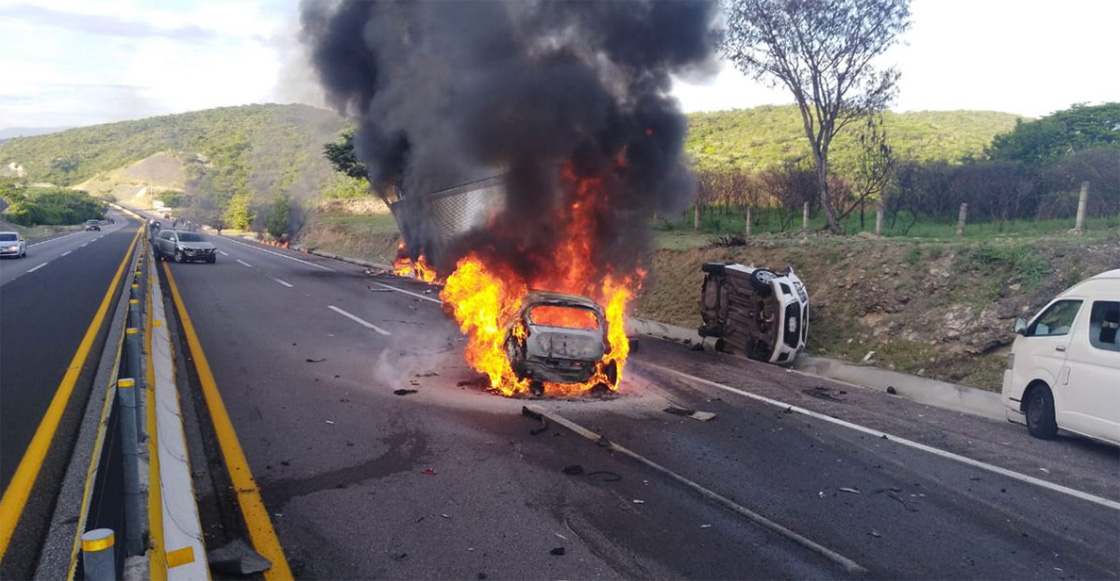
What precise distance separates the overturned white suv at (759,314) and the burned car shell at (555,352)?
4.08 metres

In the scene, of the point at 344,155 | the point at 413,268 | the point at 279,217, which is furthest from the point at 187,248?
the point at 279,217

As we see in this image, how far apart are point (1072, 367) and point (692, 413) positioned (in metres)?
3.88

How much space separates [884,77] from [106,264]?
28.8m

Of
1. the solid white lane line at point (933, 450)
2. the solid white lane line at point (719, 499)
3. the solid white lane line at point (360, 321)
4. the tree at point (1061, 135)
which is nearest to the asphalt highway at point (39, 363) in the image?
the solid white lane line at point (719, 499)

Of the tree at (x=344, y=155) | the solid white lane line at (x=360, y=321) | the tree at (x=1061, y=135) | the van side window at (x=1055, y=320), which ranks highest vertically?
the tree at (x=1061, y=135)

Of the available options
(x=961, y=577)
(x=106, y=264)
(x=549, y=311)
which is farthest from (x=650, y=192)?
(x=106, y=264)

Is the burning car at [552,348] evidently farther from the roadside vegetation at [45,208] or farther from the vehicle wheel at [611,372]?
the roadside vegetation at [45,208]

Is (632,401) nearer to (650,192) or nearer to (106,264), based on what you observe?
(650,192)

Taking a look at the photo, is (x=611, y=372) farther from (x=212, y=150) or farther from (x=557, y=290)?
(x=212, y=150)

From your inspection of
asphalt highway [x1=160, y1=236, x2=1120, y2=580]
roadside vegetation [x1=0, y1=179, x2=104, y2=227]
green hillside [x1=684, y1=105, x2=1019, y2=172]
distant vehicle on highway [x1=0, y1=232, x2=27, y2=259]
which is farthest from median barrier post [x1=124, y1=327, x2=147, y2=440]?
roadside vegetation [x1=0, y1=179, x2=104, y2=227]

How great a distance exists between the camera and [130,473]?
3.51 meters

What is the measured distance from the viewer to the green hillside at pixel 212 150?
40312 millimetres

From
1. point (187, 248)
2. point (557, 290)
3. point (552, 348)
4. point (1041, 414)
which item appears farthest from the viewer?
point (187, 248)

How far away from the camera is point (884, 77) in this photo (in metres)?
19.2
